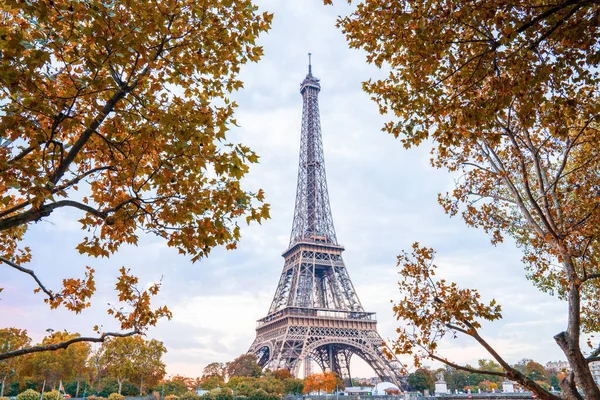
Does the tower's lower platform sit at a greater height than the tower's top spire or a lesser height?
lesser

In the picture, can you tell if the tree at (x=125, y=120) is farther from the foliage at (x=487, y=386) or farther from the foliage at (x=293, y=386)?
the foliage at (x=487, y=386)

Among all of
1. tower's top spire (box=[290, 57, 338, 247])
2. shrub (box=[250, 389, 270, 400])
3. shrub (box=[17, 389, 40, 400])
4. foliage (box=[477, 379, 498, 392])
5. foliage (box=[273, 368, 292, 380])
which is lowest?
foliage (box=[477, 379, 498, 392])

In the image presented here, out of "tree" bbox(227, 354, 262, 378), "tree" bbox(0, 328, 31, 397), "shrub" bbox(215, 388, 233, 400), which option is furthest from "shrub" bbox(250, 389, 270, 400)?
"tree" bbox(0, 328, 31, 397)

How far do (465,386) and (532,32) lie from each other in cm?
9541

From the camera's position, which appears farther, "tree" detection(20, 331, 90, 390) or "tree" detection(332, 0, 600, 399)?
"tree" detection(20, 331, 90, 390)

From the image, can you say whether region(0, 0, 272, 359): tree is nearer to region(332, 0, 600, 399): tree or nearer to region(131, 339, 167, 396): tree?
region(332, 0, 600, 399): tree

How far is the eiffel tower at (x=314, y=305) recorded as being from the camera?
2073 inches

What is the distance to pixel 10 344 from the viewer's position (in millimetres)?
39281

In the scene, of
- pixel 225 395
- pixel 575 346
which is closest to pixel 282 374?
pixel 225 395

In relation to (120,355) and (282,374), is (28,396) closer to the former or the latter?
(120,355)

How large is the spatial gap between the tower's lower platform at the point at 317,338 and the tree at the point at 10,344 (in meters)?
26.7

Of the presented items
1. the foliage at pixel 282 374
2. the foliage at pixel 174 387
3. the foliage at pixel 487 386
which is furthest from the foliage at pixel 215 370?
the foliage at pixel 487 386

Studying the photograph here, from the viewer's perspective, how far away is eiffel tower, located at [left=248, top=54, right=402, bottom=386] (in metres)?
52.7

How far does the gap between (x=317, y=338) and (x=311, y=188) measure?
25557 mm
